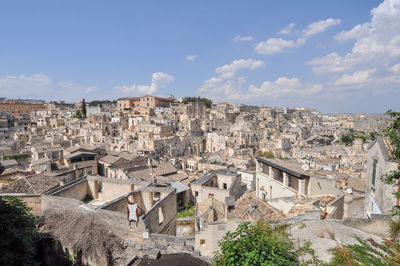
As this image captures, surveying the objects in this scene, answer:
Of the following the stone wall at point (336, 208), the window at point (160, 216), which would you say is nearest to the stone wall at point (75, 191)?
the window at point (160, 216)

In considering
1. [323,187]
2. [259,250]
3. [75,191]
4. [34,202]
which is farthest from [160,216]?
[323,187]

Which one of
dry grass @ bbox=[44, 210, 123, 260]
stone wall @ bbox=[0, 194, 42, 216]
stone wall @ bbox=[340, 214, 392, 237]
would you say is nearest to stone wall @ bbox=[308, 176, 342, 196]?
stone wall @ bbox=[340, 214, 392, 237]

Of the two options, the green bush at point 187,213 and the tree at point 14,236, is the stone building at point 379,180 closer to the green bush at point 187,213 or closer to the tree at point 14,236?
the green bush at point 187,213

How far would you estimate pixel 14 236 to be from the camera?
815cm

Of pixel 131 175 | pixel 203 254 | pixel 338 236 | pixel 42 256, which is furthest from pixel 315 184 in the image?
pixel 131 175

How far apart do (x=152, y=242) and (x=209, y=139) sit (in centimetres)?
5269

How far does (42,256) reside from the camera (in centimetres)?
1041

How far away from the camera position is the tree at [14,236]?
7844 mm

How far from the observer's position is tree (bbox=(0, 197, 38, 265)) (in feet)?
25.7

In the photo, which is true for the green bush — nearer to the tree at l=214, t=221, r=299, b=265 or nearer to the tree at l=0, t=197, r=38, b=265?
the tree at l=0, t=197, r=38, b=265

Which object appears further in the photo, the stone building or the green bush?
the green bush

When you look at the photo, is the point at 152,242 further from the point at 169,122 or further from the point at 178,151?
the point at 169,122

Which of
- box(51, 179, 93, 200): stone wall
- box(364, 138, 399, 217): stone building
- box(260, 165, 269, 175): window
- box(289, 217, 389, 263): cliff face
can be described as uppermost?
box(364, 138, 399, 217): stone building

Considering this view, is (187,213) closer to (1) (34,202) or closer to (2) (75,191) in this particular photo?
(2) (75,191)
